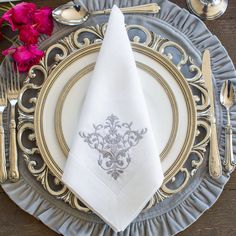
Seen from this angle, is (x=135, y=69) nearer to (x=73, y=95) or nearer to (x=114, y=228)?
(x=73, y=95)

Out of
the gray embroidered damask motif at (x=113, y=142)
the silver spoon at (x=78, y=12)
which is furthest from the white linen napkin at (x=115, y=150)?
the silver spoon at (x=78, y=12)

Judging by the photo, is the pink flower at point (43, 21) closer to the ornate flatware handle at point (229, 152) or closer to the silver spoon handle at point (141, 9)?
the silver spoon handle at point (141, 9)

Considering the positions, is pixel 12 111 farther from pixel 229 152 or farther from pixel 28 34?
pixel 229 152

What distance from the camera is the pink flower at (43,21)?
810mm

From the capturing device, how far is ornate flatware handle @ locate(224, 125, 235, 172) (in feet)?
2.55

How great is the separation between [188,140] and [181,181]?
0.06 metres

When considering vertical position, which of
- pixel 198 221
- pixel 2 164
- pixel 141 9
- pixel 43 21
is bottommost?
pixel 2 164

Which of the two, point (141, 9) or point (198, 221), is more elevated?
point (141, 9)

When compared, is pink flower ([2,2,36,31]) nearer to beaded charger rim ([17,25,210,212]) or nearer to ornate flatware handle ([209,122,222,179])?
beaded charger rim ([17,25,210,212])

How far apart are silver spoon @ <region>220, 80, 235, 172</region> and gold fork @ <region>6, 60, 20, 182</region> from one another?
1.06ft

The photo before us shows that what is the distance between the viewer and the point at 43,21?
2.66 ft

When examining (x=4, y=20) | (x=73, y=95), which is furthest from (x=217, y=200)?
(x=4, y=20)

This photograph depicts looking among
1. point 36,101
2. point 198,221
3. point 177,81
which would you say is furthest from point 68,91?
point 198,221

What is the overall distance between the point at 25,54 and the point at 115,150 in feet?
0.68
